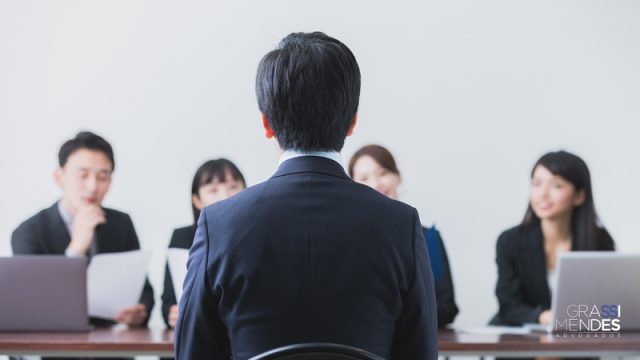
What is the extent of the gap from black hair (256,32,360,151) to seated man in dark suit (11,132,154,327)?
2.41m

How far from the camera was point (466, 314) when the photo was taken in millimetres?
4340

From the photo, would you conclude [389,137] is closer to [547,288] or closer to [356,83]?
[547,288]

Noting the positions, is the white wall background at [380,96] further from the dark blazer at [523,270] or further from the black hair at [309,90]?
the black hair at [309,90]

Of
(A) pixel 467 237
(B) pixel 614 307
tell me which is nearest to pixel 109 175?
(A) pixel 467 237

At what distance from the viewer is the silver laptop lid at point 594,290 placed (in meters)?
2.49

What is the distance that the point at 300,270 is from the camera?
1.17 meters

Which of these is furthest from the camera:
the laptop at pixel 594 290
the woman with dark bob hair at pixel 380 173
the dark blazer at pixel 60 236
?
the dark blazer at pixel 60 236

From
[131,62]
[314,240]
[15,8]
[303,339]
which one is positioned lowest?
[303,339]

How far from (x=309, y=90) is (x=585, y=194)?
2.49 m

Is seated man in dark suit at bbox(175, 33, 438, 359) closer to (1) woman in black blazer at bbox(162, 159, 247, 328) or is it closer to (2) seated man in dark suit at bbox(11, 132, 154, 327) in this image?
(1) woman in black blazer at bbox(162, 159, 247, 328)

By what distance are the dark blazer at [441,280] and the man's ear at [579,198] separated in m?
0.64

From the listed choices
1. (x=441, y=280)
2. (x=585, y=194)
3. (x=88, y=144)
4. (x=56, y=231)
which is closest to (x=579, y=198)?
(x=585, y=194)

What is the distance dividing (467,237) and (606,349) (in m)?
1.91

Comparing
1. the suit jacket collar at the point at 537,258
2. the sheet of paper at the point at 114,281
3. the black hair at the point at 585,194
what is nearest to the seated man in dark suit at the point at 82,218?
the sheet of paper at the point at 114,281
